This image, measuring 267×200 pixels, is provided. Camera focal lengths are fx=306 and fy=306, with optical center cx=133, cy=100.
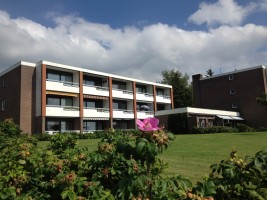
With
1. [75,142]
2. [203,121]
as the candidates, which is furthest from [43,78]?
[75,142]

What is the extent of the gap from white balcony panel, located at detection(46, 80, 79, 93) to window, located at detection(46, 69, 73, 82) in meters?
1.43

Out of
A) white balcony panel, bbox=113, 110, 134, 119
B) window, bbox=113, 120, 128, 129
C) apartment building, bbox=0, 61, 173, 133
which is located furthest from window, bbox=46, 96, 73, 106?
window, bbox=113, 120, 128, 129

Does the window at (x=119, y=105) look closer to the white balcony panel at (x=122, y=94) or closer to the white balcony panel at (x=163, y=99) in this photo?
the white balcony panel at (x=122, y=94)

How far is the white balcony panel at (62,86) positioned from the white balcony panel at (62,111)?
237 centimetres

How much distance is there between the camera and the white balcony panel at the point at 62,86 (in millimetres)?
38041

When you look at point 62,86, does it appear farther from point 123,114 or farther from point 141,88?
point 141,88

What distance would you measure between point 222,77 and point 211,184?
5576cm

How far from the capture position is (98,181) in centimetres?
479

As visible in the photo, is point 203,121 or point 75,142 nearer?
point 75,142

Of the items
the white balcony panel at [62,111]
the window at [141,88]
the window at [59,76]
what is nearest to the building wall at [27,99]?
the window at [59,76]

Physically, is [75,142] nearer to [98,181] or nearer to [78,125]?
[98,181]

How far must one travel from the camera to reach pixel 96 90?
146 feet

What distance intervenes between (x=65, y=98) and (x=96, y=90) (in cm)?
493

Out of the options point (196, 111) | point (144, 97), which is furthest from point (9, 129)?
point (144, 97)
